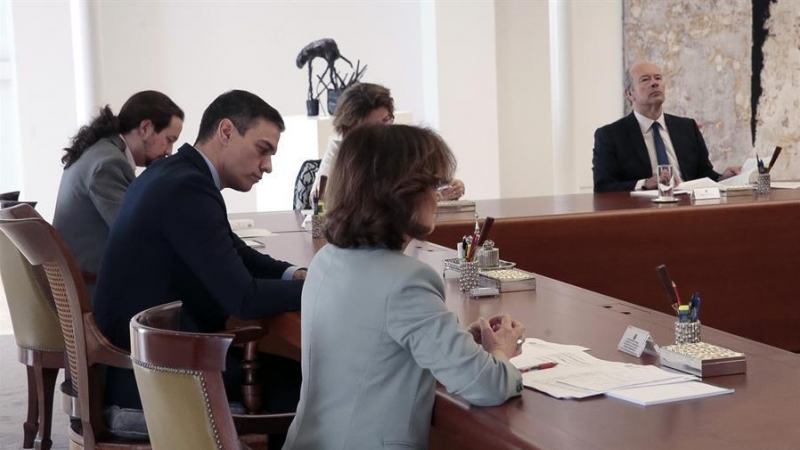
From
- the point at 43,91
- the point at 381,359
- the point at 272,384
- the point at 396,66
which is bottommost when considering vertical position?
the point at 272,384

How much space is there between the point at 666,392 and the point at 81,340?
1516 mm

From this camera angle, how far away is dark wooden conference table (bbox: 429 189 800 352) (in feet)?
14.6

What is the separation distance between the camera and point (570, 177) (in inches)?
A: 350

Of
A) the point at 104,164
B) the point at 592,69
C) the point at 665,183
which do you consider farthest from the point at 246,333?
the point at 592,69

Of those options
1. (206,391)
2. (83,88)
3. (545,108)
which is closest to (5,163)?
(83,88)

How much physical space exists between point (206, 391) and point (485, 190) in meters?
6.72

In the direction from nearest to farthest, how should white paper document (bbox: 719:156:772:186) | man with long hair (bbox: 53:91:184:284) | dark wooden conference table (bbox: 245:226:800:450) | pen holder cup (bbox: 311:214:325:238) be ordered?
dark wooden conference table (bbox: 245:226:800:450) → man with long hair (bbox: 53:91:184:284) → pen holder cup (bbox: 311:214:325:238) → white paper document (bbox: 719:156:772:186)

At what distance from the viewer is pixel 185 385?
1.72 m

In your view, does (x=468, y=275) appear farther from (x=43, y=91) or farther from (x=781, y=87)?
(x=781, y=87)

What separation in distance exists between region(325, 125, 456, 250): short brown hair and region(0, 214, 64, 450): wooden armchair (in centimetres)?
172

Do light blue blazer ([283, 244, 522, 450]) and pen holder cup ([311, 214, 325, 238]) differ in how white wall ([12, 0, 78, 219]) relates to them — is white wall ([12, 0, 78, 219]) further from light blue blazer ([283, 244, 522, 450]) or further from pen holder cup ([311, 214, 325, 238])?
light blue blazer ([283, 244, 522, 450])

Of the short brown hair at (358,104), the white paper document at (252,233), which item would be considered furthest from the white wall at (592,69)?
the white paper document at (252,233)

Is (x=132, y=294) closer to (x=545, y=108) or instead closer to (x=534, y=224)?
(x=534, y=224)

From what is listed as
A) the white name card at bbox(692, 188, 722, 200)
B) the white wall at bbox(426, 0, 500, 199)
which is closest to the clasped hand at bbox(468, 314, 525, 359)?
the white name card at bbox(692, 188, 722, 200)
